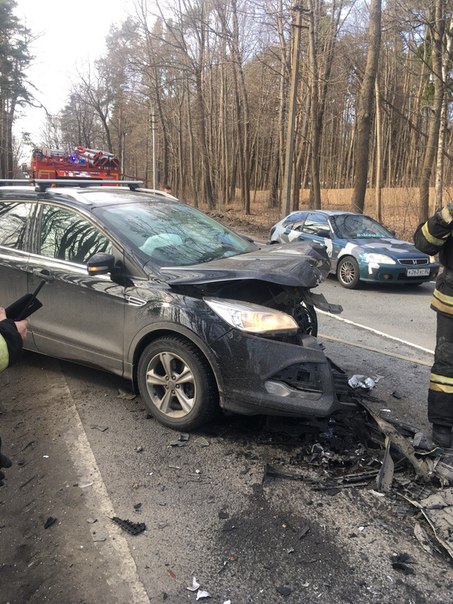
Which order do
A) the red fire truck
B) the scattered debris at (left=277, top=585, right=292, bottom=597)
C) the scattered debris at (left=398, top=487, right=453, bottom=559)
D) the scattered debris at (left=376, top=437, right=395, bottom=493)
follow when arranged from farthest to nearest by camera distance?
the red fire truck → the scattered debris at (left=376, top=437, right=395, bottom=493) → the scattered debris at (left=398, top=487, right=453, bottom=559) → the scattered debris at (left=277, top=585, right=292, bottom=597)

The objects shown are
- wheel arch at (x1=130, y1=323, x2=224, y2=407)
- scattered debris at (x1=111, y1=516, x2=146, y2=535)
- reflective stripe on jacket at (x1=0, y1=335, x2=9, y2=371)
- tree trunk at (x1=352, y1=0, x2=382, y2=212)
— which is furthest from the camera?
tree trunk at (x1=352, y1=0, x2=382, y2=212)

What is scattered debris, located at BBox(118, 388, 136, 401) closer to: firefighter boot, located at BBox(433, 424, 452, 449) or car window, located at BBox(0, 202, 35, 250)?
car window, located at BBox(0, 202, 35, 250)

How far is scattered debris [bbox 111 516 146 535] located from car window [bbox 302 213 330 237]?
8.73 meters

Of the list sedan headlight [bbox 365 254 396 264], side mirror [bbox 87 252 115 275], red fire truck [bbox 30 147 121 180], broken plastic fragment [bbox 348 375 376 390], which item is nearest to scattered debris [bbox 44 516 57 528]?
side mirror [bbox 87 252 115 275]

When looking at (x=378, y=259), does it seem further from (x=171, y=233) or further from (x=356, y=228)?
(x=171, y=233)

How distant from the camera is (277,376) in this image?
3.18 metres

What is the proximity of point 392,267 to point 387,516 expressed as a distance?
7.16 m

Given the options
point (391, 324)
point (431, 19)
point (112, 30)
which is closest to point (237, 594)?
point (391, 324)

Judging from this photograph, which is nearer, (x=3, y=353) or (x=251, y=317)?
(x=3, y=353)

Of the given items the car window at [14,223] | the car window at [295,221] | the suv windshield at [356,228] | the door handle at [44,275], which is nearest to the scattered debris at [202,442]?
the door handle at [44,275]

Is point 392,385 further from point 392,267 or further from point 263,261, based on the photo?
point 392,267

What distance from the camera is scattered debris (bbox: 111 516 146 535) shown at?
2.57m

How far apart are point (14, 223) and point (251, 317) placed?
2.65 m

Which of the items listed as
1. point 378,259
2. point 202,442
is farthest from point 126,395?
point 378,259
